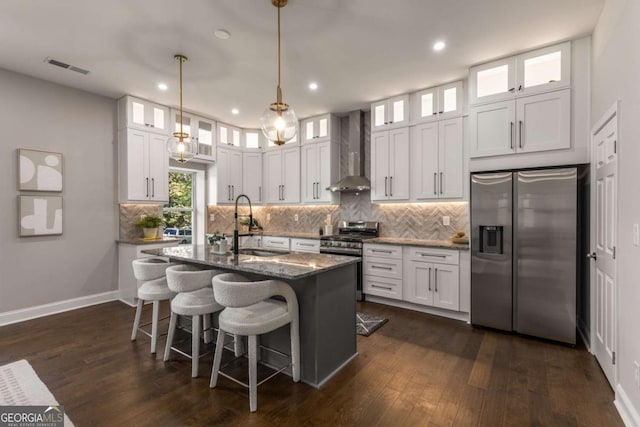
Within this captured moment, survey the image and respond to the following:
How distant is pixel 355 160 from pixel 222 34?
9.26 feet

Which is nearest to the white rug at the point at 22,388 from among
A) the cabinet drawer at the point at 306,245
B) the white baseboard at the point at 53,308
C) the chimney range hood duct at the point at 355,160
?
the white baseboard at the point at 53,308

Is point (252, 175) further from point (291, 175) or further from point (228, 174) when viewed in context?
point (291, 175)

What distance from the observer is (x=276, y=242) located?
5777 mm

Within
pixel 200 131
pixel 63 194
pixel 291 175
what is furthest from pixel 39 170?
pixel 291 175

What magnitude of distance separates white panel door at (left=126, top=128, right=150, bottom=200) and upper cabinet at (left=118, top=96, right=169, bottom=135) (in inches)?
4.9

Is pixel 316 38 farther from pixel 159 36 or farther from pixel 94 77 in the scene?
pixel 94 77

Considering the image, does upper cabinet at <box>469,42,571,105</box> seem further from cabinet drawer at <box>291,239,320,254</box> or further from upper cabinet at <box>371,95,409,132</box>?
cabinet drawer at <box>291,239,320,254</box>

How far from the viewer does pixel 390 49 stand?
3320mm

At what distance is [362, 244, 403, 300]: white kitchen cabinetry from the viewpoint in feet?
14.1

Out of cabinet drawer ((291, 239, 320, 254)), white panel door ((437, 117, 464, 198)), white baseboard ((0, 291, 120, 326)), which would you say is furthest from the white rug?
white panel door ((437, 117, 464, 198))

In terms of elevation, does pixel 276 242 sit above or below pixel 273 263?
below

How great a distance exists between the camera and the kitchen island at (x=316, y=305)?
7.72 ft


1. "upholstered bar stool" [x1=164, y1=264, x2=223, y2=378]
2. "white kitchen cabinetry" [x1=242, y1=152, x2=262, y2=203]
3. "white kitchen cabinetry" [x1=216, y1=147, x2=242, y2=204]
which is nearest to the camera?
"upholstered bar stool" [x1=164, y1=264, x2=223, y2=378]

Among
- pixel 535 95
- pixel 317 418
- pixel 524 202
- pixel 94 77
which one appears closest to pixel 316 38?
pixel 535 95
